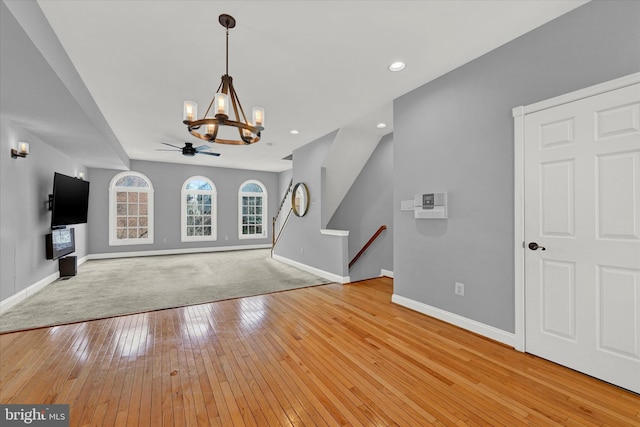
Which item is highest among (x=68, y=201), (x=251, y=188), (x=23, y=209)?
(x=251, y=188)

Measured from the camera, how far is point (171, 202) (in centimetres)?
826

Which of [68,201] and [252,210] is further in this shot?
[252,210]

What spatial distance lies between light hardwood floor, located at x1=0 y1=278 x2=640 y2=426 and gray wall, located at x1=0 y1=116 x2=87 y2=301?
62.8 inches

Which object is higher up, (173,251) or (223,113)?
(223,113)

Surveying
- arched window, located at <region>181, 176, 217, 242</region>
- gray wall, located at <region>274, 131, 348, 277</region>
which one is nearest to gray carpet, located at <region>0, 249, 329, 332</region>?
gray wall, located at <region>274, 131, 348, 277</region>

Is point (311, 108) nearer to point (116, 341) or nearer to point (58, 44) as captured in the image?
point (58, 44)

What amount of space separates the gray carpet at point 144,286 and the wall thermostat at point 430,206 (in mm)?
2383

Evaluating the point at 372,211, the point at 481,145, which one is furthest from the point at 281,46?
the point at 372,211

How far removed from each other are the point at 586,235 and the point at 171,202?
9232 millimetres

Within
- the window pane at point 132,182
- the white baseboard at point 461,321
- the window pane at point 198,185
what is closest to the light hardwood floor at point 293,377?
the white baseboard at point 461,321

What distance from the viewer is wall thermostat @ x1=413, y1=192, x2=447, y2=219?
3061 mm

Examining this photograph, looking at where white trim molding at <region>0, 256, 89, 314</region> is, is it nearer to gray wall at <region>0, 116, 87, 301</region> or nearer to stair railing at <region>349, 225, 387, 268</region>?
gray wall at <region>0, 116, 87, 301</region>

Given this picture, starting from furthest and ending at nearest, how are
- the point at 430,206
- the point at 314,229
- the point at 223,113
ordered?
1. the point at 314,229
2. the point at 430,206
3. the point at 223,113

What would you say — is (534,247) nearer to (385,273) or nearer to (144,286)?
(385,273)
